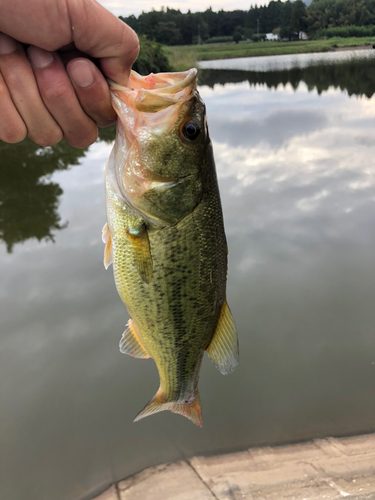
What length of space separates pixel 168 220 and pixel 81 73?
68 cm

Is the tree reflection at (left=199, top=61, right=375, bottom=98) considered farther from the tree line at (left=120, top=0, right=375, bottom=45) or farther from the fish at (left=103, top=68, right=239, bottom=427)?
Result: the tree line at (left=120, top=0, right=375, bottom=45)

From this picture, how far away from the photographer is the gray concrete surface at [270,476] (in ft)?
9.85

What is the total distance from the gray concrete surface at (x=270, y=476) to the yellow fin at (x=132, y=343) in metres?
1.97

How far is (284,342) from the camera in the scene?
476 centimetres

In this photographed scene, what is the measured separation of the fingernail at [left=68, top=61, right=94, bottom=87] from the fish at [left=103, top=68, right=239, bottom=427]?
0.37ft

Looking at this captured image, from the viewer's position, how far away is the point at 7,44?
1299 mm

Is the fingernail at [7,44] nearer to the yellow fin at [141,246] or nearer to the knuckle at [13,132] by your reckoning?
the knuckle at [13,132]

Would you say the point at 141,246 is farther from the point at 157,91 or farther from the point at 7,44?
the point at 7,44

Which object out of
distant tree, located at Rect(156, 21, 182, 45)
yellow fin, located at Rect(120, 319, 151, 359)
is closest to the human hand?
yellow fin, located at Rect(120, 319, 151, 359)

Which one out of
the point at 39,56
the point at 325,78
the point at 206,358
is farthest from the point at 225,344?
the point at 325,78

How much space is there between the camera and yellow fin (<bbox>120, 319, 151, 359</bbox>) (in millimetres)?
1831

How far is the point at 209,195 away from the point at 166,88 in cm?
47

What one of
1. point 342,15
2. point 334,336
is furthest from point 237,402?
point 342,15

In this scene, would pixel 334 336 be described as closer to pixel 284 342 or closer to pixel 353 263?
pixel 284 342
